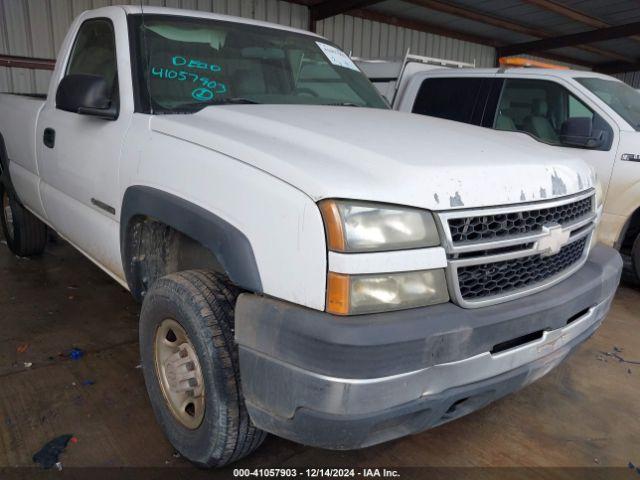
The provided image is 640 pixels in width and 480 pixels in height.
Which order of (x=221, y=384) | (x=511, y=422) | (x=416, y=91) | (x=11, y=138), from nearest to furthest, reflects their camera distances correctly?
1. (x=221, y=384)
2. (x=511, y=422)
3. (x=11, y=138)
4. (x=416, y=91)

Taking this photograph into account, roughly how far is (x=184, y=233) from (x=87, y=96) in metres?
1.01

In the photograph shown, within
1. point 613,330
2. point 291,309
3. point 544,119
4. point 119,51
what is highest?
point 119,51

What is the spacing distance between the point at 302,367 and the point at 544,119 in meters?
4.26

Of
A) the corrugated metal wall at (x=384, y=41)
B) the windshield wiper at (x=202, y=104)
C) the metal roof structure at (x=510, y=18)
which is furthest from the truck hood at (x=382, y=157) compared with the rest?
the corrugated metal wall at (x=384, y=41)

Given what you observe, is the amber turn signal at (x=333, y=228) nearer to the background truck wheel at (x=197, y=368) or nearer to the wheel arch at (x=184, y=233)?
the wheel arch at (x=184, y=233)

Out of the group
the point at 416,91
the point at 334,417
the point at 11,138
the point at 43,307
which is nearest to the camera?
the point at 334,417

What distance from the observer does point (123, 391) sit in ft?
8.79

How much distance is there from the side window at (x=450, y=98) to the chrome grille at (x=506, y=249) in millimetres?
3406

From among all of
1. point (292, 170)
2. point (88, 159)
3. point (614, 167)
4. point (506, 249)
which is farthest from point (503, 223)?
point (614, 167)

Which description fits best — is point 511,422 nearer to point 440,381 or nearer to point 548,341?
point 548,341

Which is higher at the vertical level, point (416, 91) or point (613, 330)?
point (416, 91)

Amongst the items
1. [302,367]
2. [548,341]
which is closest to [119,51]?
[302,367]

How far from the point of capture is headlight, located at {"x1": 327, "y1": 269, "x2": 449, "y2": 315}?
150 centimetres

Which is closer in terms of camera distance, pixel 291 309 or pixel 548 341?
pixel 291 309
